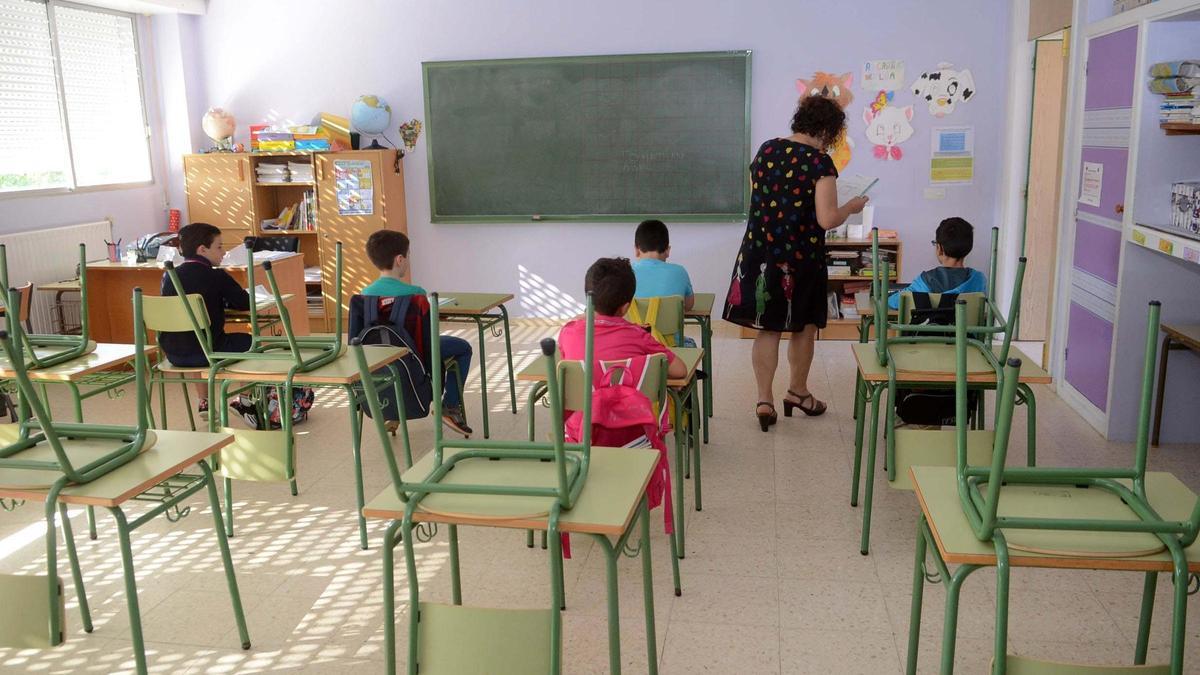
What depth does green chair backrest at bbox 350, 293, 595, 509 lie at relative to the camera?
5.48ft

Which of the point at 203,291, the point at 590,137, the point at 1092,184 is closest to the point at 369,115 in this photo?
the point at 590,137

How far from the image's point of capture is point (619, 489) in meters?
1.87

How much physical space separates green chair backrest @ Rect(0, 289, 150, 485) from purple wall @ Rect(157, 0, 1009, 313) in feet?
14.8

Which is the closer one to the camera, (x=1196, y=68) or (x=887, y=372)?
(x=887, y=372)

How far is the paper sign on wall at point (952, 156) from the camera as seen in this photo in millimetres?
5953

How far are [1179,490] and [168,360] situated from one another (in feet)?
11.4

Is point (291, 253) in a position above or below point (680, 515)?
above

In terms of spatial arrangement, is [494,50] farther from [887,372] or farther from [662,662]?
[662,662]

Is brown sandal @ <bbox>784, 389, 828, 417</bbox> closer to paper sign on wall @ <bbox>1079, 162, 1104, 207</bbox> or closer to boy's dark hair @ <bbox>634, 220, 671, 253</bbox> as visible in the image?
boy's dark hair @ <bbox>634, 220, 671, 253</bbox>

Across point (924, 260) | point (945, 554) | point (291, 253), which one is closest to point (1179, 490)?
point (945, 554)

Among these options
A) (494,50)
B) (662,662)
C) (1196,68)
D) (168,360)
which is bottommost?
(662,662)

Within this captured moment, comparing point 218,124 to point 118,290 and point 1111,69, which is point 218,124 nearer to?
point 118,290

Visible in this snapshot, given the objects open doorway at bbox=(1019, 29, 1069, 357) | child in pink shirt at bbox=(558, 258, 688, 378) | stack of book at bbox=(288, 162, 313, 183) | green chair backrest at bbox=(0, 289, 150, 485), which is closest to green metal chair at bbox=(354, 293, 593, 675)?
green chair backrest at bbox=(0, 289, 150, 485)

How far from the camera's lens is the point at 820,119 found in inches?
151
